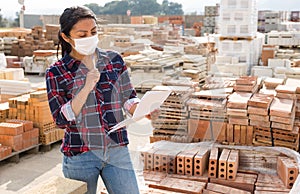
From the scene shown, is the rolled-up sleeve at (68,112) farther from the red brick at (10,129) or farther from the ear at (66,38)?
the red brick at (10,129)

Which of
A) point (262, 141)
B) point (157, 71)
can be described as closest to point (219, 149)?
point (262, 141)

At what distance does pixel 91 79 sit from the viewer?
1.78 m

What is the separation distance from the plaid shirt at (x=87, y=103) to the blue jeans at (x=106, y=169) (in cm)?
4

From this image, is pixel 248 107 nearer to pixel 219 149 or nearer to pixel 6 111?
pixel 219 149

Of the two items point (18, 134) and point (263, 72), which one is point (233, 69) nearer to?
point (263, 72)

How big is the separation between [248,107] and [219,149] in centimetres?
62

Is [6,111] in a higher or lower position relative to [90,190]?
lower

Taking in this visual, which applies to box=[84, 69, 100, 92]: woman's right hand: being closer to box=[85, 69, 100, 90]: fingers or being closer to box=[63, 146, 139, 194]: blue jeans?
box=[85, 69, 100, 90]: fingers

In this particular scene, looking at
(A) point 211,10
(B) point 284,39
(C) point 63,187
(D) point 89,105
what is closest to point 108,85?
(D) point 89,105

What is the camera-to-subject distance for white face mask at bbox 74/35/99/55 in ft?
6.35

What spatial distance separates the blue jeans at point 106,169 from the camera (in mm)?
1961

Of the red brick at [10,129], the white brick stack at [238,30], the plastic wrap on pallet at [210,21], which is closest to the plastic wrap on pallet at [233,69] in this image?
the white brick stack at [238,30]

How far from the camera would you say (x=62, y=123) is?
6.19ft

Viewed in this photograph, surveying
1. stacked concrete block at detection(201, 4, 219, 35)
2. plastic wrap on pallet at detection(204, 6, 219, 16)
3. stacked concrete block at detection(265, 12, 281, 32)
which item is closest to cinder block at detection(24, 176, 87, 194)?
stacked concrete block at detection(265, 12, 281, 32)
